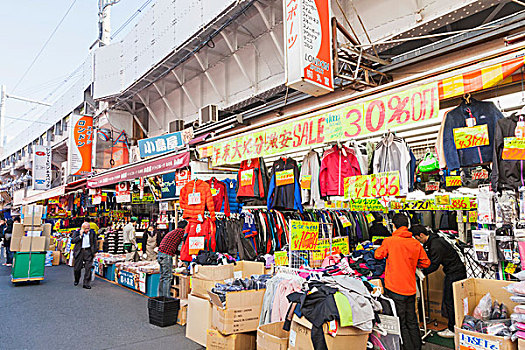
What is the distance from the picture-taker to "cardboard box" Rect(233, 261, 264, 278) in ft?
20.5

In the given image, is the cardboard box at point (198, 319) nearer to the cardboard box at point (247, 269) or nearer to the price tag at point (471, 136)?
the cardboard box at point (247, 269)

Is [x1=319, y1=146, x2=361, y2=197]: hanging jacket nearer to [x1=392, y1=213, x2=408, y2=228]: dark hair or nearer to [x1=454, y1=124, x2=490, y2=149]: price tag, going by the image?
[x1=392, y1=213, x2=408, y2=228]: dark hair

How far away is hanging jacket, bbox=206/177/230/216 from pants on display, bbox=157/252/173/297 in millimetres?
1780

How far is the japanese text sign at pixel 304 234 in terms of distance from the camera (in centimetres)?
604

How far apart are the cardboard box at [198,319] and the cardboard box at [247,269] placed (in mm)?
748

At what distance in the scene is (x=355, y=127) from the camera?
4.47m

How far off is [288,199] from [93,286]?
8.65m

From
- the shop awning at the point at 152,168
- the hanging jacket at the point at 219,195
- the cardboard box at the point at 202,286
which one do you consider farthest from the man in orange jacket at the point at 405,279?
the shop awning at the point at 152,168

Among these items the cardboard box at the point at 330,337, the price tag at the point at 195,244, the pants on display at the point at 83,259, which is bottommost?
the pants on display at the point at 83,259

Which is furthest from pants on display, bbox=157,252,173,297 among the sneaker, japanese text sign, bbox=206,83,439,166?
the sneaker

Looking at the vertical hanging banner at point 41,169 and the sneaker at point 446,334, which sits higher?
the vertical hanging banner at point 41,169

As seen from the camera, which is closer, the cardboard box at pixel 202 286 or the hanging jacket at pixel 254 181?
the cardboard box at pixel 202 286

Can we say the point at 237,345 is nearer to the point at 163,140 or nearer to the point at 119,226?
the point at 163,140

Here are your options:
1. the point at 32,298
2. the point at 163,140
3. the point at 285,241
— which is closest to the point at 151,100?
the point at 163,140
